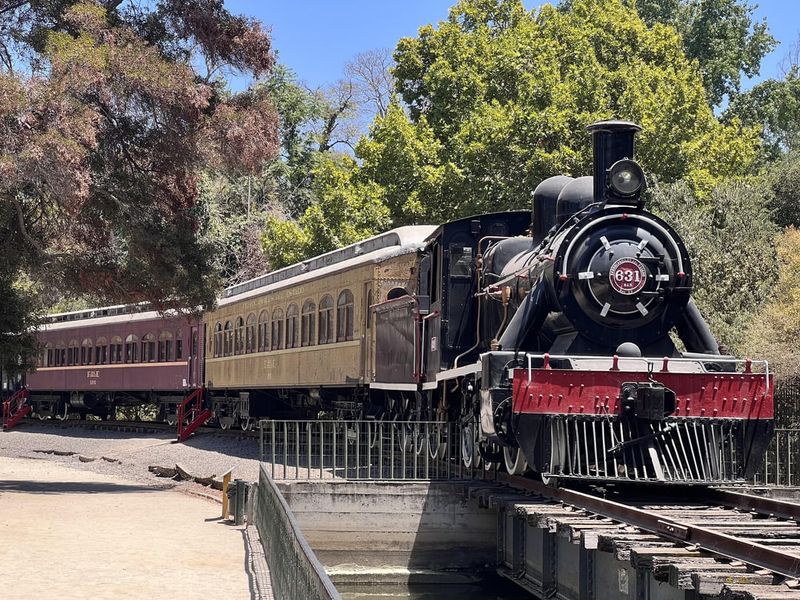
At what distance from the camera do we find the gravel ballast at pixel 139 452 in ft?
73.6

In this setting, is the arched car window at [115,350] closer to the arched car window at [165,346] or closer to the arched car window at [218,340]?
the arched car window at [165,346]

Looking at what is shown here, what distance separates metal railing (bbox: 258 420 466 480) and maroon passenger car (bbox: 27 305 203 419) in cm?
884

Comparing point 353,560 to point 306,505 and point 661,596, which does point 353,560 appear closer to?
point 306,505

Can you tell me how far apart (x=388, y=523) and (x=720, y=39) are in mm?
42270

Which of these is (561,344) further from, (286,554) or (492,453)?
(286,554)

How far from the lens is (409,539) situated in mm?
14000

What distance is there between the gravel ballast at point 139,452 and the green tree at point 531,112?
9066mm

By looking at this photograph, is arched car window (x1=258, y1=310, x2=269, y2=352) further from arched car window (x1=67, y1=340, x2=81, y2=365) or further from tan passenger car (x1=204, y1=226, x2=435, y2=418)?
arched car window (x1=67, y1=340, x2=81, y2=365)

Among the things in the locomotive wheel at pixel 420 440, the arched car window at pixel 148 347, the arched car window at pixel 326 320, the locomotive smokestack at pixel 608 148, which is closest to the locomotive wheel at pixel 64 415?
the arched car window at pixel 148 347

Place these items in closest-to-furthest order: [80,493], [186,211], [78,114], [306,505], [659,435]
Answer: [659,435]
[306,505]
[78,114]
[80,493]
[186,211]

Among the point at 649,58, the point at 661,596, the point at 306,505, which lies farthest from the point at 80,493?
the point at 649,58

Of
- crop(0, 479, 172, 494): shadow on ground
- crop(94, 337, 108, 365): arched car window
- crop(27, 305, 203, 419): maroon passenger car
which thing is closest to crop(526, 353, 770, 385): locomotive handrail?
crop(0, 479, 172, 494): shadow on ground

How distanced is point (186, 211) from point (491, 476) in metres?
8.28

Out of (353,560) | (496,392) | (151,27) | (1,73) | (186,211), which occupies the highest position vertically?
(151,27)
